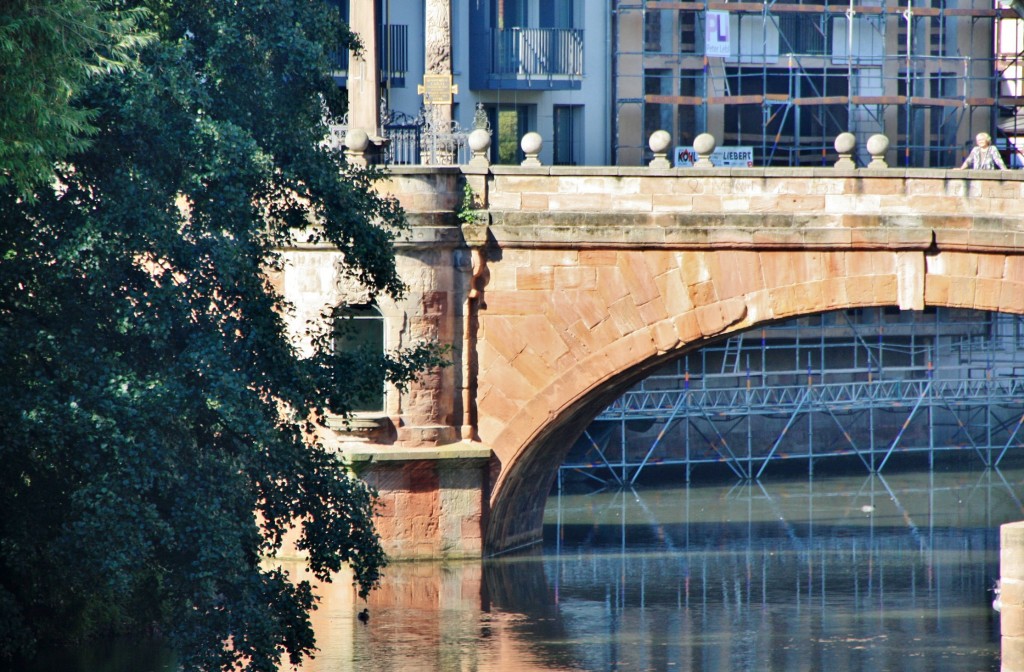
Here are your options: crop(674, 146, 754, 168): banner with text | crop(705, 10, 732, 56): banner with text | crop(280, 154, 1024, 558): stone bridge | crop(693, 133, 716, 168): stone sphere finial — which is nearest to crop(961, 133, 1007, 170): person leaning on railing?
crop(280, 154, 1024, 558): stone bridge

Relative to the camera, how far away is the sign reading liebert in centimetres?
2473

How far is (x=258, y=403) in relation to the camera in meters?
14.5

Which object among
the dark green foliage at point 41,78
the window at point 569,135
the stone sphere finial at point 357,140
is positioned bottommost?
the dark green foliage at point 41,78

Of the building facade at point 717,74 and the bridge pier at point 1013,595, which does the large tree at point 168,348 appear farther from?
the building facade at point 717,74

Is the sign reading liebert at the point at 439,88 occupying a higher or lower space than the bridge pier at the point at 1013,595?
higher

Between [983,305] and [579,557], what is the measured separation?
6541 mm

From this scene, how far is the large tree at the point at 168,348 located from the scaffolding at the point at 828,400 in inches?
645

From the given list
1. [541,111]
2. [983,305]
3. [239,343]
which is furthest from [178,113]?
Answer: [541,111]

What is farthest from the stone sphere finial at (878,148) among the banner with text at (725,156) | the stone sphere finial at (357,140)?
the banner with text at (725,156)

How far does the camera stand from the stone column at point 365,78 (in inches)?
908

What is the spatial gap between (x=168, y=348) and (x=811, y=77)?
73.3 feet

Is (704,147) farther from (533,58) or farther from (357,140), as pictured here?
(533,58)

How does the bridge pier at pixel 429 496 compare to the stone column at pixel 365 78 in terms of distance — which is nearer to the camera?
the bridge pier at pixel 429 496

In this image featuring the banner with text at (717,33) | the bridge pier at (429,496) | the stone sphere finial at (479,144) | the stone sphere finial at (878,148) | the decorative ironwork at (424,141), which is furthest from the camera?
the banner with text at (717,33)
